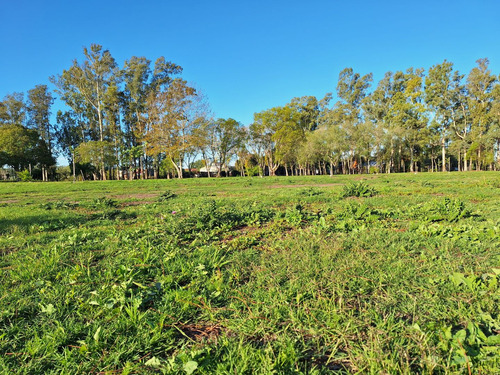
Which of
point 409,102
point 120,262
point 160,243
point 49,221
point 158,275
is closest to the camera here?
point 158,275

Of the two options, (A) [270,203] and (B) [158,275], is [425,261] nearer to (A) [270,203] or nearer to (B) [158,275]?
(B) [158,275]

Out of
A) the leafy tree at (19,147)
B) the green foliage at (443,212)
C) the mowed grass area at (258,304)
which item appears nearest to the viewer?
the mowed grass area at (258,304)

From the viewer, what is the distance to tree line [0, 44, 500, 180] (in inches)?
1229

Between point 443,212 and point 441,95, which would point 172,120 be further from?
point 441,95

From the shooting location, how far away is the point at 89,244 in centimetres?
360

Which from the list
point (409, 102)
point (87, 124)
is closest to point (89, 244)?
point (409, 102)

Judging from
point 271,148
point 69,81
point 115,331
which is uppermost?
point 69,81

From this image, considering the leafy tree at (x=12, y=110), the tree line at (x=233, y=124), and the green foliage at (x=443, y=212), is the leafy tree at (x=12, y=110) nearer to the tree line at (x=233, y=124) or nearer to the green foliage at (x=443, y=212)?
the tree line at (x=233, y=124)

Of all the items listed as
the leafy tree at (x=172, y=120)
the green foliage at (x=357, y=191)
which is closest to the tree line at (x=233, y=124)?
the leafy tree at (x=172, y=120)

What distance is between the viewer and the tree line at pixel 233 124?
31.2 m

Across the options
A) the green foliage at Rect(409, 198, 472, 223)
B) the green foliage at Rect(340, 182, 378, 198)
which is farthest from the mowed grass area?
the green foliage at Rect(340, 182, 378, 198)

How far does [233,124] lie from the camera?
45.3 m

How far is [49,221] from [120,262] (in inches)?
152

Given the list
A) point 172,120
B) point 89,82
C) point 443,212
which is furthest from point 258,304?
point 89,82
